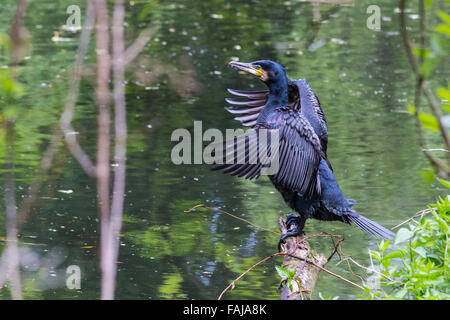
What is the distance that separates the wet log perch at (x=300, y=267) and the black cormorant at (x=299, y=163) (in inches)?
4.5

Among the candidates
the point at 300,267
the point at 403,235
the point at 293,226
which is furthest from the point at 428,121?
the point at 293,226

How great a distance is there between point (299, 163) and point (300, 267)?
0.62 m

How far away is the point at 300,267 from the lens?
3.69 meters

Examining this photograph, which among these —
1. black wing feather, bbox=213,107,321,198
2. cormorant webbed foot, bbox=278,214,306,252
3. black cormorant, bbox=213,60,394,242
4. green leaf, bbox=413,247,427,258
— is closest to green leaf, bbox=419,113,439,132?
green leaf, bbox=413,247,427,258

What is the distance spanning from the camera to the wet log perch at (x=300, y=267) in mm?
3430

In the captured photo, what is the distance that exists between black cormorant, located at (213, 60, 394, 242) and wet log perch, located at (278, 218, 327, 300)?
0.11 metres

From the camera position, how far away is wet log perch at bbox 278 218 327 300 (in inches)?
135

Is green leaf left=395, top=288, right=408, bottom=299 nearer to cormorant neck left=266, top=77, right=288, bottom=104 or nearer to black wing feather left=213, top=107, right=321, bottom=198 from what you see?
black wing feather left=213, top=107, right=321, bottom=198

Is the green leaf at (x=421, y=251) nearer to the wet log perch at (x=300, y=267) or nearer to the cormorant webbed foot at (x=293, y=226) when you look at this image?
the wet log perch at (x=300, y=267)

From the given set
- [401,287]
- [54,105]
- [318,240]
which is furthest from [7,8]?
[401,287]

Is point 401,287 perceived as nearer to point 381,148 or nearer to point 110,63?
point 110,63

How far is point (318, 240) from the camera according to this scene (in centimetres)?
588

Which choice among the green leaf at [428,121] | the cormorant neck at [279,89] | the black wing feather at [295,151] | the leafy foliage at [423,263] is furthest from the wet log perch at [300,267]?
the green leaf at [428,121]

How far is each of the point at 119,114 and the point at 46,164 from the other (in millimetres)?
414
